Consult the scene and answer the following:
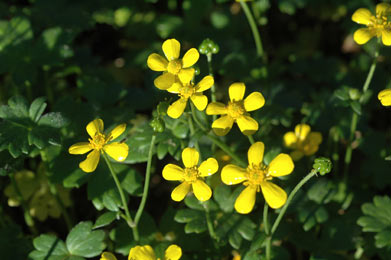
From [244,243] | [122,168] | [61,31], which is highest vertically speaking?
[61,31]

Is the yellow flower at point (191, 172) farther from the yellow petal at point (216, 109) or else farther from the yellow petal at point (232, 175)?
the yellow petal at point (216, 109)

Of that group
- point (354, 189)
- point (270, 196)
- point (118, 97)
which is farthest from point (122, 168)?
point (354, 189)

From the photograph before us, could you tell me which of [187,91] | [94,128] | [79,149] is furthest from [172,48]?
[79,149]

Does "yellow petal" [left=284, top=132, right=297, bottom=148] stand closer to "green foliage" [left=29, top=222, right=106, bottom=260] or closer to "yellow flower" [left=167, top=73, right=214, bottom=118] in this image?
"yellow flower" [left=167, top=73, right=214, bottom=118]

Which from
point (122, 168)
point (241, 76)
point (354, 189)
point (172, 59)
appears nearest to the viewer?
point (172, 59)

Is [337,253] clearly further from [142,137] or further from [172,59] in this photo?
[172,59]

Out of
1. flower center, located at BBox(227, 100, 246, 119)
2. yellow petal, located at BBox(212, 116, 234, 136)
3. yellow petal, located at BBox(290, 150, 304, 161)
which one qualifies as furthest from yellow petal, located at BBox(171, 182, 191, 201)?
yellow petal, located at BBox(290, 150, 304, 161)
